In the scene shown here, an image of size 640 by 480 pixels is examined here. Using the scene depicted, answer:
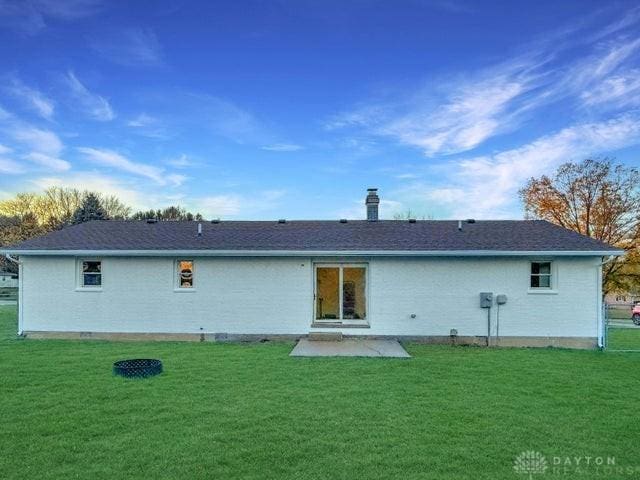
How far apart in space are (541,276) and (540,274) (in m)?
0.07

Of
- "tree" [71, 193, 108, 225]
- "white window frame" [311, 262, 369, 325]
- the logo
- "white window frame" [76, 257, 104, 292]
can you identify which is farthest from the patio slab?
"tree" [71, 193, 108, 225]

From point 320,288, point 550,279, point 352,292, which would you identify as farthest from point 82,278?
point 550,279

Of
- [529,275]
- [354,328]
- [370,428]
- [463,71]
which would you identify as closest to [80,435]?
[370,428]

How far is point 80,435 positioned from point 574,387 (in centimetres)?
792

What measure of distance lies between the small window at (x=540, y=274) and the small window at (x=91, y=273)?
13.1 meters

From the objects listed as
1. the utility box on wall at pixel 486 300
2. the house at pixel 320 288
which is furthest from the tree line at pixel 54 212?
the utility box on wall at pixel 486 300

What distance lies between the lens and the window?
40.7 ft

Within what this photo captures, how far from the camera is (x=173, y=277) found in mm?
12859

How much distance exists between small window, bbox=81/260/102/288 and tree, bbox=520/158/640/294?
28799mm

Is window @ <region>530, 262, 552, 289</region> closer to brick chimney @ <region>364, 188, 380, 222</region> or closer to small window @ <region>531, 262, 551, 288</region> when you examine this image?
small window @ <region>531, 262, 551, 288</region>

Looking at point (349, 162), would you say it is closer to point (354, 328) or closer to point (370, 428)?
point (354, 328)

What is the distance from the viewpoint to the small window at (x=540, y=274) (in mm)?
12406

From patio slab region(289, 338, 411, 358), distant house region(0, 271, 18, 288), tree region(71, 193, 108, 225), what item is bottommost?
distant house region(0, 271, 18, 288)

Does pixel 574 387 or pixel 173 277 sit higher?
pixel 173 277
